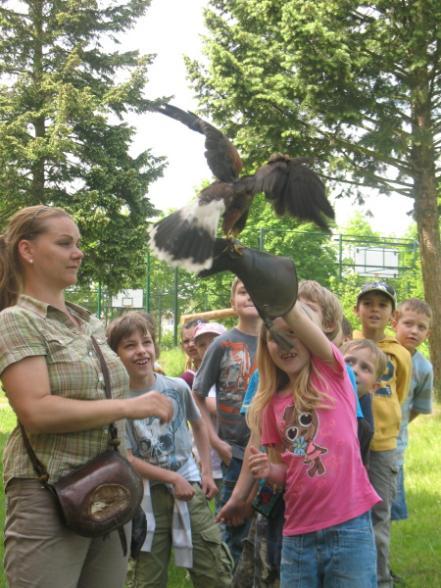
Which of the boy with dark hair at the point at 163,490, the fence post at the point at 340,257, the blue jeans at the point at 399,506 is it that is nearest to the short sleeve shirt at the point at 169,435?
the boy with dark hair at the point at 163,490

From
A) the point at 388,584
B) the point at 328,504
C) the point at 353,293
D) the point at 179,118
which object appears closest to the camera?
the point at 328,504

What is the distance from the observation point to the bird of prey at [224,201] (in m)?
2.40

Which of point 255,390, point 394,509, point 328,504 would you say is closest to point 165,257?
point 255,390

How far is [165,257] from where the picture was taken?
94.9 inches

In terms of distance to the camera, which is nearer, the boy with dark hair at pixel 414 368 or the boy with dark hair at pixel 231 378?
the boy with dark hair at pixel 231 378

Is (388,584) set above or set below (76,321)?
below

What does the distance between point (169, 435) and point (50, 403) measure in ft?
4.03

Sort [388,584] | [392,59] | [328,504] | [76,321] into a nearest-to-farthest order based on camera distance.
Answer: [328,504] → [76,321] → [388,584] → [392,59]

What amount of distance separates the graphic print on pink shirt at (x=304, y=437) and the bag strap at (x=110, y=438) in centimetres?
57

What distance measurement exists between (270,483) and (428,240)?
9753 mm

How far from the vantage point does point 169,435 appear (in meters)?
3.22

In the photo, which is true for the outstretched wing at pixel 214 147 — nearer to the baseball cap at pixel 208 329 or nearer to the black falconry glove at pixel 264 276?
the baseball cap at pixel 208 329

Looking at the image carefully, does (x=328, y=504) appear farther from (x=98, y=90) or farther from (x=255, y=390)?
(x=98, y=90)

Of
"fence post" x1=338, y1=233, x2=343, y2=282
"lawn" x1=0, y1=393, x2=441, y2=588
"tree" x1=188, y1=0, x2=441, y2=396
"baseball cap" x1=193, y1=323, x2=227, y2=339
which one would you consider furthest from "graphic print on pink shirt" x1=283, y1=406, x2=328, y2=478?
"fence post" x1=338, y1=233, x2=343, y2=282
